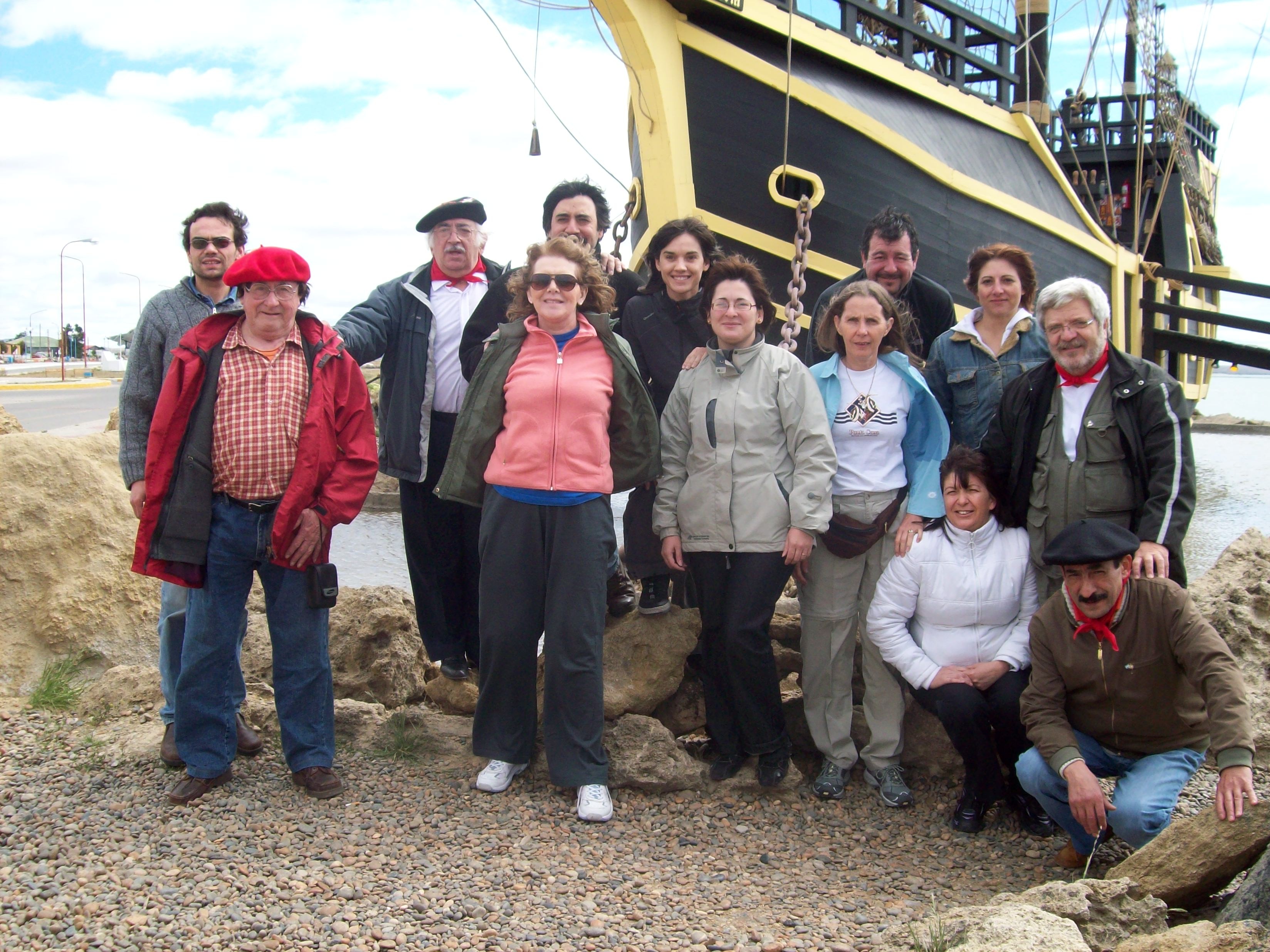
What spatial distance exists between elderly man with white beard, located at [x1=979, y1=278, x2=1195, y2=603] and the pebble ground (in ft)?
3.28

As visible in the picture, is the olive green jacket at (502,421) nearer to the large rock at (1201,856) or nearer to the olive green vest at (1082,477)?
the olive green vest at (1082,477)

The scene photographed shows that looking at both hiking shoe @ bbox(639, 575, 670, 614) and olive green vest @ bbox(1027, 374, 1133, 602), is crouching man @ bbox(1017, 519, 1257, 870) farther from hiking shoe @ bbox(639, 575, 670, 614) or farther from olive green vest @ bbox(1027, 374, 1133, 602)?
hiking shoe @ bbox(639, 575, 670, 614)

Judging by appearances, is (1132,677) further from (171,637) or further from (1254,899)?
(171,637)

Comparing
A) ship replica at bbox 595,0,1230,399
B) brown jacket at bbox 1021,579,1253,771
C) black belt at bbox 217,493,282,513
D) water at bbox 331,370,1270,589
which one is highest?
ship replica at bbox 595,0,1230,399

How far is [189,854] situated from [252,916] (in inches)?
17.3

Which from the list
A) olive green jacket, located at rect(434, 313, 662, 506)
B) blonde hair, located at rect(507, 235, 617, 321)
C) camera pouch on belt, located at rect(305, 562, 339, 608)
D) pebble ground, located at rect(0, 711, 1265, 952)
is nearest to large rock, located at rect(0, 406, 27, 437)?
pebble ground, located at rect(0, 711, 1265, 952)

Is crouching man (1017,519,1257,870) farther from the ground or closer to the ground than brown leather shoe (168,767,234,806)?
farther from the ground

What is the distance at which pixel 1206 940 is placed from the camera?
208 centimetres

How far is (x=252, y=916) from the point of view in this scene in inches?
101

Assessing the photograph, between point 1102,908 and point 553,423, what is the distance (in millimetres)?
1964

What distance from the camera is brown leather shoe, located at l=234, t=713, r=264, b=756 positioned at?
3592 millimetres

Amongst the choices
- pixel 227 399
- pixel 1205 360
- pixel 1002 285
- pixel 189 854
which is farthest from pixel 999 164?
pixel 1205 360

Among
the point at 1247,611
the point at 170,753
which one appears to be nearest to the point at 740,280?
the point at 170,753

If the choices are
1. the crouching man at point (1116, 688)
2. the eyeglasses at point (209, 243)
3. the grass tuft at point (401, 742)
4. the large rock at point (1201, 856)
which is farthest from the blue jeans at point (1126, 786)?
the eyeglasses at point (209, 243)
